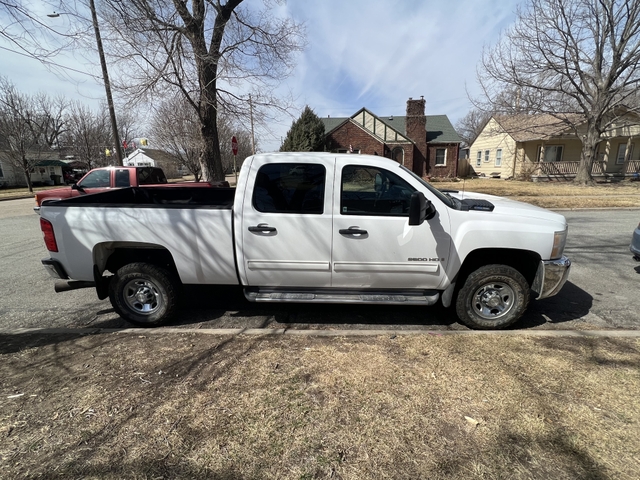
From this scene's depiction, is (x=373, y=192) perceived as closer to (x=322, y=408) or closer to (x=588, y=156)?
(x=322, y=408)

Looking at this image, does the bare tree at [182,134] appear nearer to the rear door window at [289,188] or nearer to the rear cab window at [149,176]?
the rear cab window at [149,176]

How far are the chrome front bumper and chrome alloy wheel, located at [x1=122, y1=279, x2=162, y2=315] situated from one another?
419 centimetres

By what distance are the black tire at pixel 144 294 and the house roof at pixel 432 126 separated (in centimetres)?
2755

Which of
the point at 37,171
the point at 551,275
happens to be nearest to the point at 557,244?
the point at 551,275

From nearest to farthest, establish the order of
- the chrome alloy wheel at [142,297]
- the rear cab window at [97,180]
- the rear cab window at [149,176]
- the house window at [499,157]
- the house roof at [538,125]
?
the chrome alloy wheel at [142,297]
the rear cab window at [97,180]
the rear cab window at [149,176]
the house roof at [538,125]
the house window at [499,157]

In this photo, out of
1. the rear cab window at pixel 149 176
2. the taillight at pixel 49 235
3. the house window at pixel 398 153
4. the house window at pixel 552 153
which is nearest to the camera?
the taillight at pixel 49 235

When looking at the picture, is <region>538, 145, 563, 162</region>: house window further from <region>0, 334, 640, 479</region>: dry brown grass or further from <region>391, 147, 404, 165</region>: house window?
<region>0, 334, 640, 479</region>: dry brown grass

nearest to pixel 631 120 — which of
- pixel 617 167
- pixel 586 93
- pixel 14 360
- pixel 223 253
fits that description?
pixel 617 167

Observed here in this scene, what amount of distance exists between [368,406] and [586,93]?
27.4m

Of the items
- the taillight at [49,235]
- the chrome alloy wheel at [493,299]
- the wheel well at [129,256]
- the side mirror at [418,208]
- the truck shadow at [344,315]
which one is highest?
the side mirror at [418,208]

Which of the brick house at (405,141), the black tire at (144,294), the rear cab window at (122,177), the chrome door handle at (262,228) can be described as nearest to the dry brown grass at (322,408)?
the black tire at (144,294)

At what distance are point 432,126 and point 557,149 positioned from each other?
34.5ft

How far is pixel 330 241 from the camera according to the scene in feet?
11.6

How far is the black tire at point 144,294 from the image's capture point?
379 centimetres
